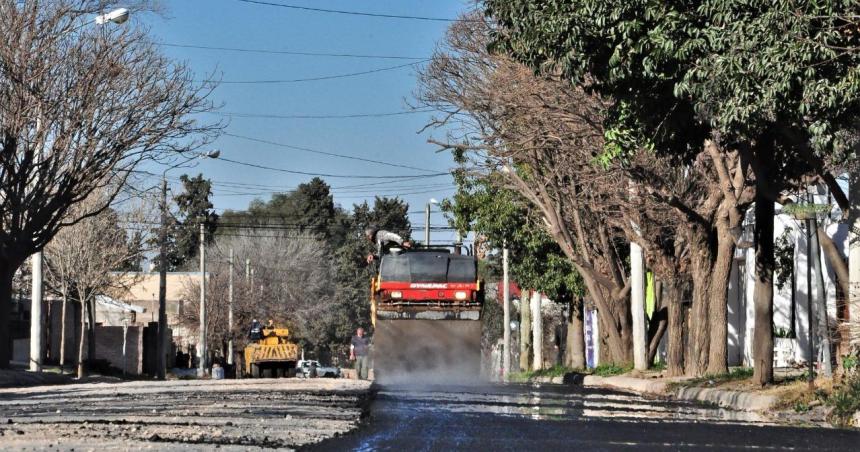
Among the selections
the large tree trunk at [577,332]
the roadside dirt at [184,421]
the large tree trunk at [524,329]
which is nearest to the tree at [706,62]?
the roadside dirt at [184,421]

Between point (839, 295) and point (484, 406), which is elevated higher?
point (839, 295)

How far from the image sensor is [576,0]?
15203 mm

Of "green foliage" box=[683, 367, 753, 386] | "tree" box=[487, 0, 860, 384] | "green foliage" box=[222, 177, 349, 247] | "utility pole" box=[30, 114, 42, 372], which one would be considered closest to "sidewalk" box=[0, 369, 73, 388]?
"utility pole" box=[30, 114, 42, 372]

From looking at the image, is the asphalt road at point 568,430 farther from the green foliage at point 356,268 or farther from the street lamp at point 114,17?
the green foliage at point 356,268

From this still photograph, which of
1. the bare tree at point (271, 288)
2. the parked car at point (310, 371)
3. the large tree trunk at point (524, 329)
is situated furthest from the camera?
the bare tree at point (271, 288)

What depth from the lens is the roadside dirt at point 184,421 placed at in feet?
31.4

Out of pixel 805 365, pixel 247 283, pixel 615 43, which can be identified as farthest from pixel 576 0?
pixel 247 283

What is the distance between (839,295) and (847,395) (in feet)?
33.3

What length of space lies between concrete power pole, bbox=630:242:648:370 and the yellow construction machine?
12945mm

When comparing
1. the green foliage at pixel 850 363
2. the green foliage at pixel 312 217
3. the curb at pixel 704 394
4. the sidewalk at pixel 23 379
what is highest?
the green foliage at pixel 312 217

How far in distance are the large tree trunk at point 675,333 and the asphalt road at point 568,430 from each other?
9.90m

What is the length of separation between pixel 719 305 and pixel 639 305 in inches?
297

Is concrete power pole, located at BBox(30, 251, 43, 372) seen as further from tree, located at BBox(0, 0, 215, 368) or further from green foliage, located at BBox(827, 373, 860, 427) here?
green foliage, located at BBox(827, 373, 860, 427)

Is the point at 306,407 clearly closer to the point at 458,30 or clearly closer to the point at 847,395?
the point at 847,395
